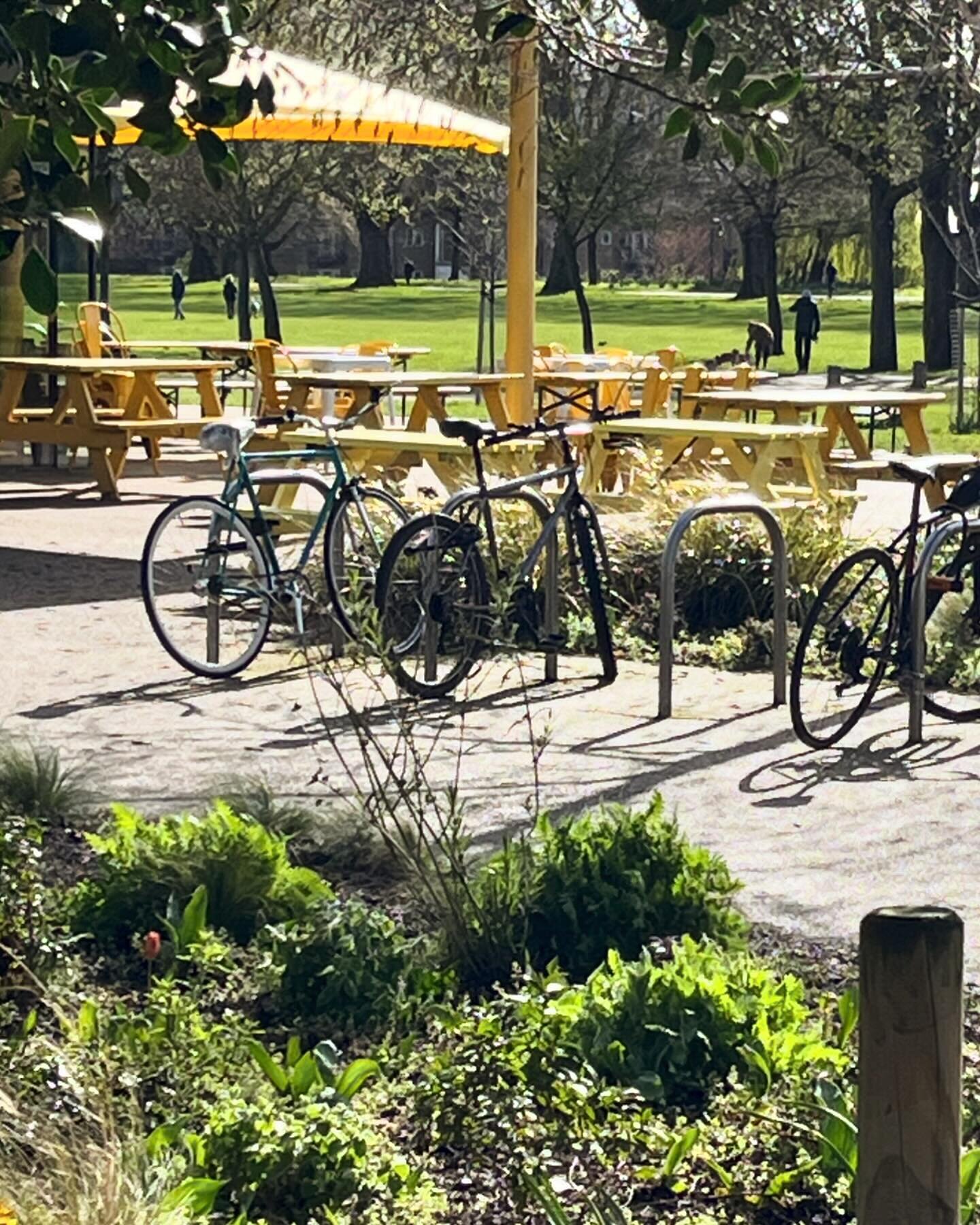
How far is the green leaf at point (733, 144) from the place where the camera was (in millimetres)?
4156

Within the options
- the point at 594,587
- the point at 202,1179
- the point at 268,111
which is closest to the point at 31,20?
the point at 268,111

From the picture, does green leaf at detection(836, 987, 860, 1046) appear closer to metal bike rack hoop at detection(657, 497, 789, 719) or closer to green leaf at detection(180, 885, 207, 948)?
green leaf at detection(180, 885, 207, 948)

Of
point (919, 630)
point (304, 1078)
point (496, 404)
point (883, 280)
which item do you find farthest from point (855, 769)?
point (883, 280)

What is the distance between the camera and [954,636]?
8.70 meters

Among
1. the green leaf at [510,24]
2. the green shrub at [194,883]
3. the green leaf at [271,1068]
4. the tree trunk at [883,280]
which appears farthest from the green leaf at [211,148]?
the tree trunk at [883,280]

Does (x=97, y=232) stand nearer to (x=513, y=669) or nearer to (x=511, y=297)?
(x=513, y=669)

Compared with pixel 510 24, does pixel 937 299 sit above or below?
below

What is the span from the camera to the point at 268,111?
3.85 meters

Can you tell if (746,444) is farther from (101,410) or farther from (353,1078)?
(353,1078)

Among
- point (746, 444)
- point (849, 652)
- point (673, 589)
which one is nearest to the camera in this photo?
point (849, 652)

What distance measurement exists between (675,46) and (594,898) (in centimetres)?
189

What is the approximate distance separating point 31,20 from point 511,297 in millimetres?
11326

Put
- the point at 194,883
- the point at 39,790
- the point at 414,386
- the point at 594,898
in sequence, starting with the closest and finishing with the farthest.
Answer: the point at 594,898 < the point at 194,883 < the point at 39,790 < the point at 414,386

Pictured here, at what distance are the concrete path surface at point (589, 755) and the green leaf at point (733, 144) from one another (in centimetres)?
144
